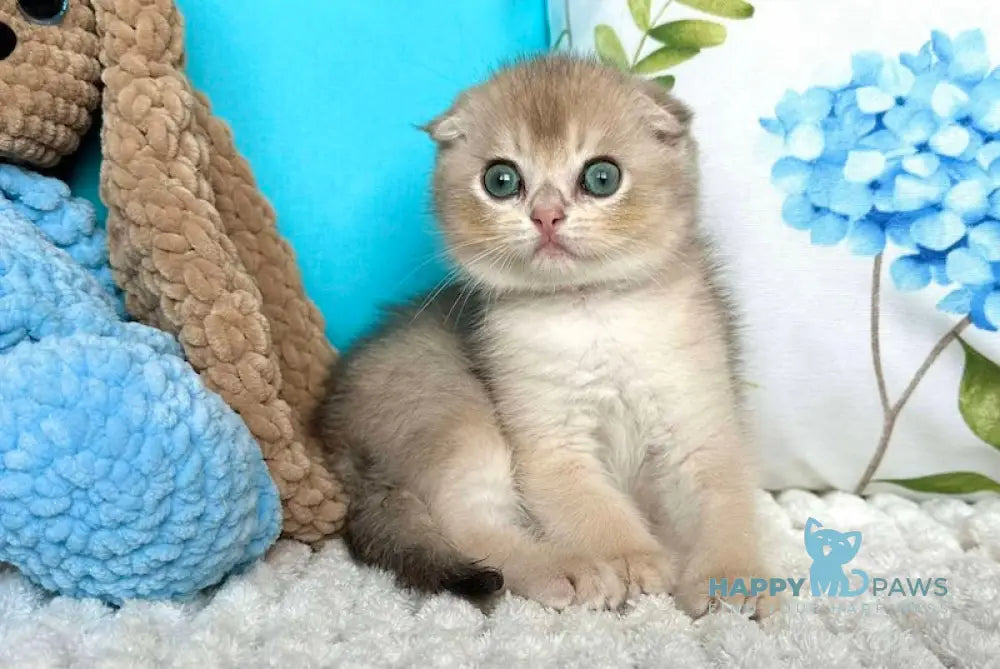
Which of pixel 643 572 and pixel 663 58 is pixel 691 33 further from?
pixel 643 572

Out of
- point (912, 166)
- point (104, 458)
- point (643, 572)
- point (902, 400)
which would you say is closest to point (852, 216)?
point (912, 166)

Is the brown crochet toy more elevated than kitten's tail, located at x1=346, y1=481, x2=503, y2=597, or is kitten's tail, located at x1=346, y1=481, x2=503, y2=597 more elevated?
the brown crochet toy

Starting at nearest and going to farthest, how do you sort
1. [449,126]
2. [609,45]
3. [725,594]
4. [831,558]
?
[725,594] → [831,558] → [449,126] → [609,45]

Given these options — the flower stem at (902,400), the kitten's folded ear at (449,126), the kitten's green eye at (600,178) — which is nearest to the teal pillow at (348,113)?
the kitten's folded ear at (449,126)

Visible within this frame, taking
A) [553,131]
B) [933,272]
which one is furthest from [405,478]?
[933,272]

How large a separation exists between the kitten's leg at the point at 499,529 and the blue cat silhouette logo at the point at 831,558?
244 mm

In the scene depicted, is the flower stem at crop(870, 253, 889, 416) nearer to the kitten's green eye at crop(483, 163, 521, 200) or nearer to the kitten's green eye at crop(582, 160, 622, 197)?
the kitten's green eye at crop(582, 160, 622, 197)

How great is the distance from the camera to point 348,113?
152 cm

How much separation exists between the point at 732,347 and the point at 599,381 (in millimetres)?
209

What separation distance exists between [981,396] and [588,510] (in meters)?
0.57

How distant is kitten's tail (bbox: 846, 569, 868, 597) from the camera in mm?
991

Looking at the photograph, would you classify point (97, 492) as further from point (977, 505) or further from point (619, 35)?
point (977, 505)

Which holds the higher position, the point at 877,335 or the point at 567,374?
the point at 877,335

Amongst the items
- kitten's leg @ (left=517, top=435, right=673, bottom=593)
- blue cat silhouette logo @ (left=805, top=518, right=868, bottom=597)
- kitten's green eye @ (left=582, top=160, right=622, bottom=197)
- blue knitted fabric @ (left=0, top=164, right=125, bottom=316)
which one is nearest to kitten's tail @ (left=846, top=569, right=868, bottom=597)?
blue cat silhouette logo @ (left=805, top=518, right=868, bottom=597)
